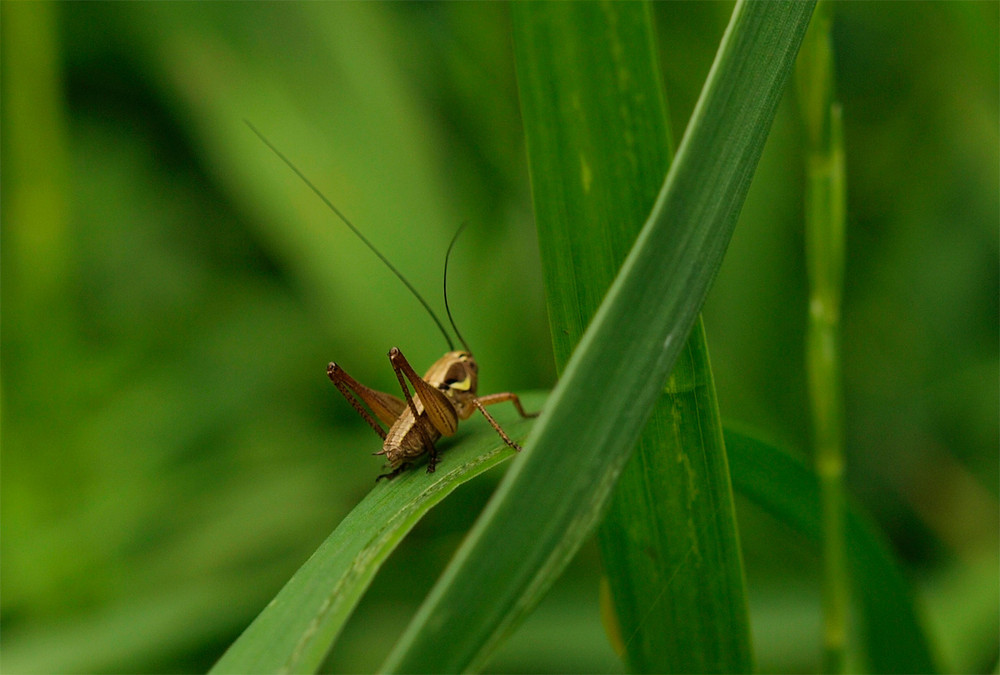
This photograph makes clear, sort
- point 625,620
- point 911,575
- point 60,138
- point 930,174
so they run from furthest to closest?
point 930,174, point 60,138, point 911,575, point 625,620

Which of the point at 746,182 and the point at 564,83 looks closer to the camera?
the point at 746,182

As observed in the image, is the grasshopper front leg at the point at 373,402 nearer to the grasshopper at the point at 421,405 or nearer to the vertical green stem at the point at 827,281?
the grasshopper at the point at 421,405

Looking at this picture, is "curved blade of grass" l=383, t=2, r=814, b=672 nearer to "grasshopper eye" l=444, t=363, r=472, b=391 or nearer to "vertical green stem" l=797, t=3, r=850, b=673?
"vertical green stem" l=797, t=3, r=850, b=673

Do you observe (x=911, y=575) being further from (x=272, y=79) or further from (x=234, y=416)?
(x=272, y=79)

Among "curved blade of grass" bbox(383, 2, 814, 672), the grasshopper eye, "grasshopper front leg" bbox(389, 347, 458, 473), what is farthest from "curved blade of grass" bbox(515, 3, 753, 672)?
the grasshopper eye

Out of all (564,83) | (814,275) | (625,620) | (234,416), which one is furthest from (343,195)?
(625,620)

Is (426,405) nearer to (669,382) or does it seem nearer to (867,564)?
(669,382)
